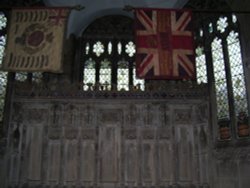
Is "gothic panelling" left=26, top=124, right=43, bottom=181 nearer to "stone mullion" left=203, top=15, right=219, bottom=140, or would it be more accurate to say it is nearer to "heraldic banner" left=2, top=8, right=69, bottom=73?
"heraldic banner" left=2, top=8, right=69, bottom=73

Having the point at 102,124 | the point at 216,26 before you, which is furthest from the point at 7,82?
the point at 216,26

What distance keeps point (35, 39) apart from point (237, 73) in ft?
27.1

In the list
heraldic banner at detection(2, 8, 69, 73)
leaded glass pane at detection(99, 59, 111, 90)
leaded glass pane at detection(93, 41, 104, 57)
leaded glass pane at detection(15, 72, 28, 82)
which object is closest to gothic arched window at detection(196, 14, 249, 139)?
leaded glass pane at detection(99, 59, 111, 90)

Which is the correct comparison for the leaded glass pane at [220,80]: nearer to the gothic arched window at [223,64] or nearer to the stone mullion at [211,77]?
the gothic arched window at [223,64]

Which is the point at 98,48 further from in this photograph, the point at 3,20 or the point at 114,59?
the point at 3,20

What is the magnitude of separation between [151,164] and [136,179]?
32.6 inches

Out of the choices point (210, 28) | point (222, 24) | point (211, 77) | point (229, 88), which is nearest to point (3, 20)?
point (210, 28)

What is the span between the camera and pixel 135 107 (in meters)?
16.4

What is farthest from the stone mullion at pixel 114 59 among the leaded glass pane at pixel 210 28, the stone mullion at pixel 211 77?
the leaded glass pane at pixel 210 28

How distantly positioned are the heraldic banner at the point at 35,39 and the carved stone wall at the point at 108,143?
11.1ft

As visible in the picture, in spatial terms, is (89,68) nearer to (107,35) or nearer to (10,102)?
(107,35)

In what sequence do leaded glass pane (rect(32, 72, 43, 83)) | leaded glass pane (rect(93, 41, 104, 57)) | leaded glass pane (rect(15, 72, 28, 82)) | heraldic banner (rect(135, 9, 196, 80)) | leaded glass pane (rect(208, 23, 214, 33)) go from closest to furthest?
heraldic banner (rect(135, 9, 196, 80))
leaded glass pane (rect(208, 23, 214, 33))
leaded glass pane (rect(15, 72, 28, 82))
leaded glass pane (rect(32, 72, 43, 83))
leaded glass pane (rect(93, 41, 104, 57))

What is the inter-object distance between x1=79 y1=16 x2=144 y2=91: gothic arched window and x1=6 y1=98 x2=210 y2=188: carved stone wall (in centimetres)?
339

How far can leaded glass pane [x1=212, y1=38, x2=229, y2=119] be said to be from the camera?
16312 mm
